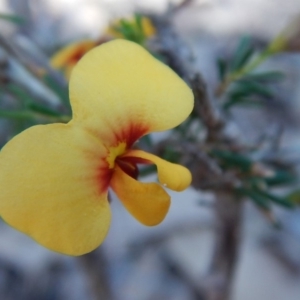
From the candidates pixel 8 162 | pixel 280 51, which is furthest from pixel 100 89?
pixel 280 51

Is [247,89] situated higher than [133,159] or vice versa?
[133,159]

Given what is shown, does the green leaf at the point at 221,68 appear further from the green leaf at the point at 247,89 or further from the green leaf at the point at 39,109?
the green leaf at the point at 39,109

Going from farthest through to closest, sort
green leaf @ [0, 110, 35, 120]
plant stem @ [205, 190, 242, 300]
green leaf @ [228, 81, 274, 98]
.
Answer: plant stem @ [205, 190, 242, 300]
green leaf @ [228, 81, 274, 98]
green leaf @ [0, 110, 35, 120]

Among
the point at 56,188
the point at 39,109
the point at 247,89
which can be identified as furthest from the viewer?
the point at 247,89

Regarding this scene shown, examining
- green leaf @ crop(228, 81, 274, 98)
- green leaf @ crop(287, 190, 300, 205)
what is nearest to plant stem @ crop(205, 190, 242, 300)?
green leaf @ crop(287, 190, 300, 205)

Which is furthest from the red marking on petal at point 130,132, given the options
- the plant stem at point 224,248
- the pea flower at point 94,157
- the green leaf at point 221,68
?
the plant stem at point 224,248

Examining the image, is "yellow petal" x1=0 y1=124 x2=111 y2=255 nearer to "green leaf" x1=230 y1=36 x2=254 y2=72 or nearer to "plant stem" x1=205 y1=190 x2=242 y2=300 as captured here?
"green leaf" x1=230 y1=36 x2=254 y2=72

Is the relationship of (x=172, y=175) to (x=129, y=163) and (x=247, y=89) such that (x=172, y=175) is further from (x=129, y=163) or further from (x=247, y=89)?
(x=247, y=89)

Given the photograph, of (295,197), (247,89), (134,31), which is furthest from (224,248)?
(134,31)
